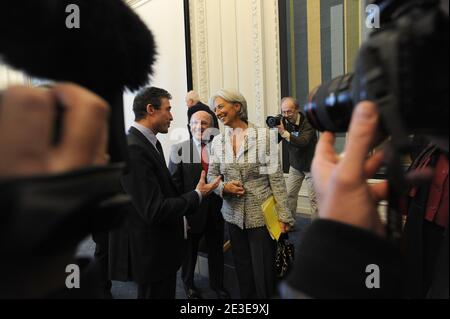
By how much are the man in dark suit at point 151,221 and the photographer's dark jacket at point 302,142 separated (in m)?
1.73

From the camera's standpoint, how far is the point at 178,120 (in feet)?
16.3

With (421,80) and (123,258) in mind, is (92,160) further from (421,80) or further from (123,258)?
(123,258)

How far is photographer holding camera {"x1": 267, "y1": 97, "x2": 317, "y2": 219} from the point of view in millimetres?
3131

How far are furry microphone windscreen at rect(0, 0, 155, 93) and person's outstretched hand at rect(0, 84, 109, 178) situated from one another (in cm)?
9

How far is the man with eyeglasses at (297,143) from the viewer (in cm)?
315

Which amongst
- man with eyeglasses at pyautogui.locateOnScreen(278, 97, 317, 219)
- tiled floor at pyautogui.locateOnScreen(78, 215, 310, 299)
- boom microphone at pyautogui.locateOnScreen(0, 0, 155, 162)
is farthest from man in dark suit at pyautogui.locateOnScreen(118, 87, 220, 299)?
man with eyeglasses at pyautogui.locateOnScreen(278, 97, 317, 219)

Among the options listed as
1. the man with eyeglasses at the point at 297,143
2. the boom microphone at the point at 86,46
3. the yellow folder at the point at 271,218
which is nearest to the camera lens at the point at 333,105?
the boom microphone at the point at 86,46

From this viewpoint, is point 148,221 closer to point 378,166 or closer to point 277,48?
point 378,166

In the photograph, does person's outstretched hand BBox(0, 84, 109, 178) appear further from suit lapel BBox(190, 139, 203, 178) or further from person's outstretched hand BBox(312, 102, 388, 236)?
suit lapel BBox(190, 139, 203, 178)

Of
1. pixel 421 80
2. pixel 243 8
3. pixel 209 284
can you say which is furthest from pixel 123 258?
pixel 243 8

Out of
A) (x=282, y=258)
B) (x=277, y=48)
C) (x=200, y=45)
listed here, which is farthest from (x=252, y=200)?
(x=200, y=45)

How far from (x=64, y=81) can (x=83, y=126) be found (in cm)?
14

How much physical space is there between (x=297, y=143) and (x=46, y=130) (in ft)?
9.55

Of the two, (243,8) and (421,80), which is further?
(243,8)
